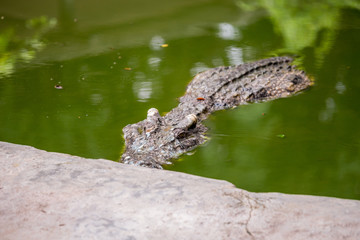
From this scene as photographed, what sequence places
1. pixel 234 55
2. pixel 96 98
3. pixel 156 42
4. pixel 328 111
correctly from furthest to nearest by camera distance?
1. pixel 156 42
2. pixel 234 55
3. pixel 96 98
4. pixel 328 111

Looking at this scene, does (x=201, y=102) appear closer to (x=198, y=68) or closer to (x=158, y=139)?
(x=158, y=139)

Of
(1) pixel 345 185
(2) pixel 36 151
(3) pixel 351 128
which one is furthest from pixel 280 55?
(2) pixel 36 151

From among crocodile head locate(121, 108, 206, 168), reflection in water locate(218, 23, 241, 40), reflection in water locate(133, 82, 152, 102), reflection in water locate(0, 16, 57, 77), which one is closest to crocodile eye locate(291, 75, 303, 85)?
crocodile head locate(121, 108, 206, 168)

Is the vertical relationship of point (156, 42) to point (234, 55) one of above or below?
above

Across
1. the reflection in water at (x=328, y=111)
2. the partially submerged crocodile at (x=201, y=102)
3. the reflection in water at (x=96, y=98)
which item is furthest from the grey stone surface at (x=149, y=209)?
the reflection in water at (x=96, y=98)

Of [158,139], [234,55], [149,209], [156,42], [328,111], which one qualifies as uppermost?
[149,209]

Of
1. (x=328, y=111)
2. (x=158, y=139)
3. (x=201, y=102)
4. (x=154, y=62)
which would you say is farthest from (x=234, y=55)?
(x=158, y=139)
